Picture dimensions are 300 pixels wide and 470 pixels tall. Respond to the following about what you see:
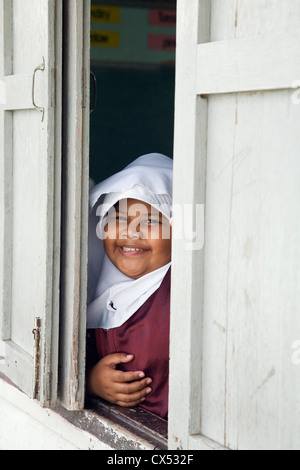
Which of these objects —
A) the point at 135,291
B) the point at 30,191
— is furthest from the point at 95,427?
the point at 30,191

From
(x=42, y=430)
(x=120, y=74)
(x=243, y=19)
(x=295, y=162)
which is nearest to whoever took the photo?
(x=295, y=162)

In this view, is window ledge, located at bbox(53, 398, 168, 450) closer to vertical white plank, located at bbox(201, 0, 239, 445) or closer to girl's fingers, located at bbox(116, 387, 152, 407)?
girl's fingers, located at bbox(116, 387, 152, 407)

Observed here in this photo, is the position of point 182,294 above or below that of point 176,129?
below

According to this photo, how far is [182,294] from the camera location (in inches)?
77.3

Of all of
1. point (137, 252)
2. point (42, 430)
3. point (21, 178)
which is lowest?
point (42, 430)

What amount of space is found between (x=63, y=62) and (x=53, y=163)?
359mm

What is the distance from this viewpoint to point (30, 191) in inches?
110

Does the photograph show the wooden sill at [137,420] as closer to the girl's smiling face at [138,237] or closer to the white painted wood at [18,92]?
the girl's smiling face at [138,237]

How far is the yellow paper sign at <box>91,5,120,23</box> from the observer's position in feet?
19.8

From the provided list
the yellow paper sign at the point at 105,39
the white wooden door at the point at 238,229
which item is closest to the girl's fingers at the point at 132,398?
the white wooden door at the point at 238,229

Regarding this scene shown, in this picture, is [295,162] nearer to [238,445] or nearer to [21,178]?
[238,445]

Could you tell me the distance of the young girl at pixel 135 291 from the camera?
272 centimetres

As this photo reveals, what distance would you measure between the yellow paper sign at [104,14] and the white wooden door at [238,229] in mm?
4254
